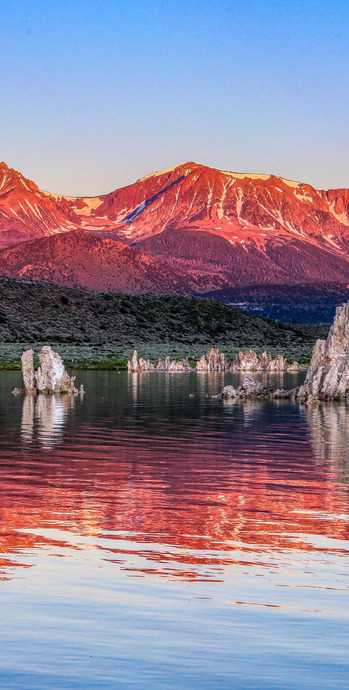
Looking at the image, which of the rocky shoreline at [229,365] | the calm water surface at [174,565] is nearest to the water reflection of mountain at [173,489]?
the calm water surface at [174,565]

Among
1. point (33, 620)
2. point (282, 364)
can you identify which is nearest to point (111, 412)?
point (33, 620)

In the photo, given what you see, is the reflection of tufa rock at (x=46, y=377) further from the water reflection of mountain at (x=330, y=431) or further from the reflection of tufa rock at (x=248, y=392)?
the water reflection of mountain at (x=330, y=431)

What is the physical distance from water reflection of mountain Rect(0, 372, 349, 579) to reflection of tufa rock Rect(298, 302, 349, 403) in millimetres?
6625

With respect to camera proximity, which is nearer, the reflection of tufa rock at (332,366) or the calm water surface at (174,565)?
the calm water surface at (174,565)

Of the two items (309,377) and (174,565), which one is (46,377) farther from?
(174,565)

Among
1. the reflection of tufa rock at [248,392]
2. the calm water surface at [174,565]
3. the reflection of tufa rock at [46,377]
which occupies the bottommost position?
the calm water surface at [174,565]

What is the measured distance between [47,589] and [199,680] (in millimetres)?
3227

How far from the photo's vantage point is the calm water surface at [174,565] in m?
9.22

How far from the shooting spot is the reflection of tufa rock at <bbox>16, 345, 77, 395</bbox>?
5031 centimetres

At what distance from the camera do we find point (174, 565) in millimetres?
12789

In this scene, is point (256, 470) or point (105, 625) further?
point (256, 470)

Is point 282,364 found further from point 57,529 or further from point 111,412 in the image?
point 57,529

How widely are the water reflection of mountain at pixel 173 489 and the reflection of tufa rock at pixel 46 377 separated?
13.9m

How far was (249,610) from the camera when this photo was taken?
429 inches
